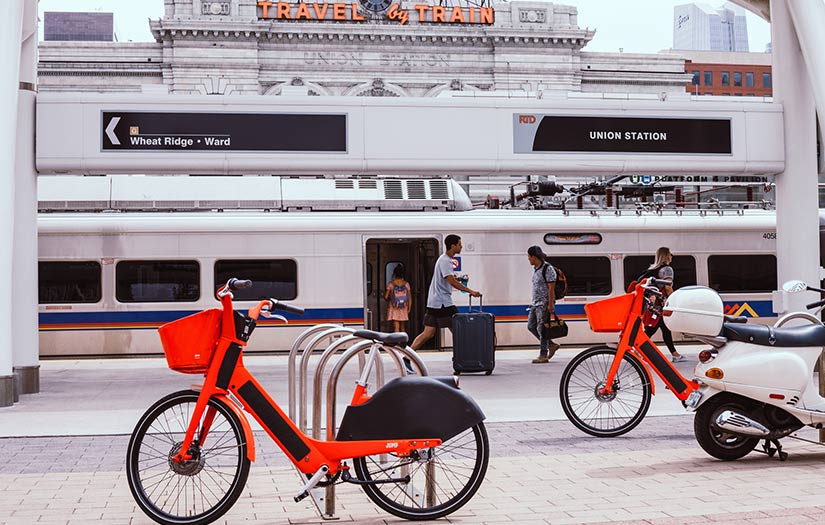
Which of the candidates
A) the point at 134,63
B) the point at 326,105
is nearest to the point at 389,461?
the point at 326,105

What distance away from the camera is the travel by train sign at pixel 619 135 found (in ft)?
43.6

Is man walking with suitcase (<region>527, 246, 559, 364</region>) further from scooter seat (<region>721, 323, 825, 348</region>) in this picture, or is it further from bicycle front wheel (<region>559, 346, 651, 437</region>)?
scooter seat (<region>721, 323, 825, 348</region>)

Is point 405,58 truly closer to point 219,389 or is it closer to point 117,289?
point 117,289

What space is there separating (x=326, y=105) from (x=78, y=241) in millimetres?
6980

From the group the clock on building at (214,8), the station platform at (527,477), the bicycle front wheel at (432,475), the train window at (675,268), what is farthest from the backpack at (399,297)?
the clock on building at (214,8)

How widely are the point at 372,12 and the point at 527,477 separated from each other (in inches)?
2767

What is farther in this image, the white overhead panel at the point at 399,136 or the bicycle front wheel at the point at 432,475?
the white overhead panel at the point at 399,136

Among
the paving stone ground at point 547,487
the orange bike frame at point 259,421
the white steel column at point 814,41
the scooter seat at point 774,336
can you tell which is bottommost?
the paving stone ground at point 547,487

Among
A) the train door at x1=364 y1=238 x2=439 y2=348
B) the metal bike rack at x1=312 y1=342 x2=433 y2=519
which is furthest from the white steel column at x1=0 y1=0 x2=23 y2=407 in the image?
the train door at x1=364 y1=238 x2=439 y2=348

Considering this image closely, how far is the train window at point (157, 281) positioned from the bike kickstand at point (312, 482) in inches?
510

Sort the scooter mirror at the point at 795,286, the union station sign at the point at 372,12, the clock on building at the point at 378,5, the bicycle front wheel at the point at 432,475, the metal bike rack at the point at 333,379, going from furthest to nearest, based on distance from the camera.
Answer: the clock on building at the point at 378,5 < the union station sign at the point at 372,12 < the scooter mirror at the point at 795,286 < the metal bike rack at the point at 333,379 < the bicycle front wheel at the point at 432,475

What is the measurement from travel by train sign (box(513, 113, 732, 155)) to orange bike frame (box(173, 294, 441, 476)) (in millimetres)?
8057

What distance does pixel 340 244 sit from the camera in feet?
60.2

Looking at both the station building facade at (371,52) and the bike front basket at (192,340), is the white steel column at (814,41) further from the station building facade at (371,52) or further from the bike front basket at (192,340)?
the station building facade at (371,52)
